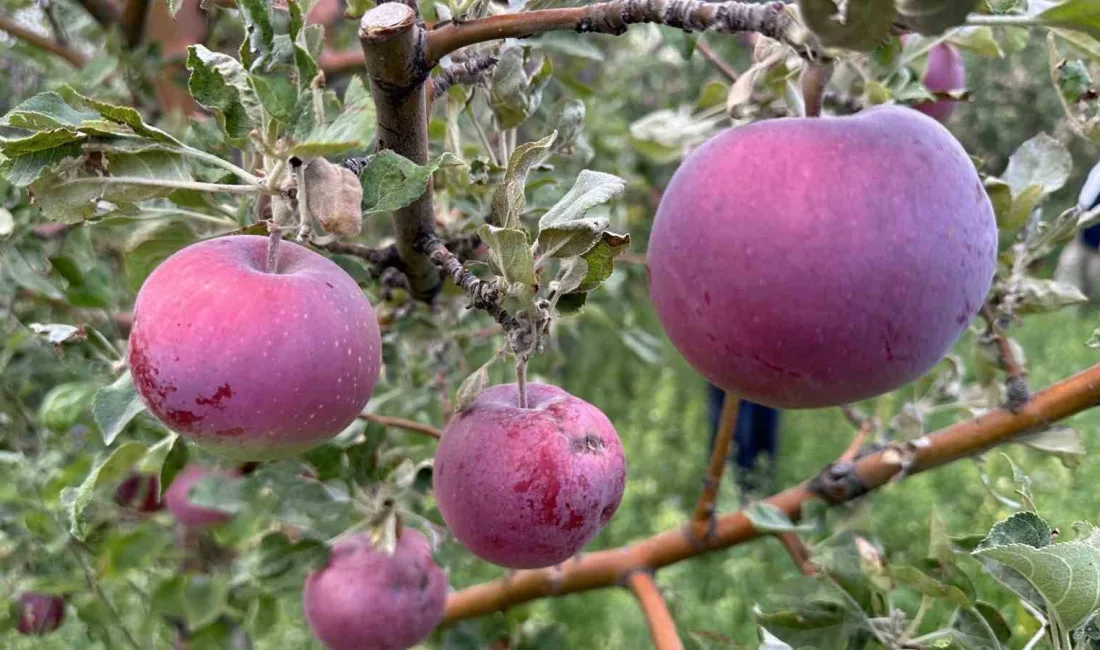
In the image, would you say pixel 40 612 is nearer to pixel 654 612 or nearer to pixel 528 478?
pixel 654 612

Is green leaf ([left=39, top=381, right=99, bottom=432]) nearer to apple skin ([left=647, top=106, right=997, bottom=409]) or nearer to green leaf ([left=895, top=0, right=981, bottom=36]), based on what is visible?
apple skin ([left=647, top=106, right=997, bottom=409])

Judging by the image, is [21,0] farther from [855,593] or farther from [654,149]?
[855,593]

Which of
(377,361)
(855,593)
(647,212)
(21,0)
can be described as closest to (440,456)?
Result: (377,361)

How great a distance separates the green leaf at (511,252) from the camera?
0.48 metres

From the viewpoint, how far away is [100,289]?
919 mm

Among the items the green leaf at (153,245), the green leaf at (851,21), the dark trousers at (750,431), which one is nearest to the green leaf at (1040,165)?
the green leaf at (851,21)

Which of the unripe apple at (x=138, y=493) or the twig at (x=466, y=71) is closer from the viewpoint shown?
the twig at (x=466, y=71)

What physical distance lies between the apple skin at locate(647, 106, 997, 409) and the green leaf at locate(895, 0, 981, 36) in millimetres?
80

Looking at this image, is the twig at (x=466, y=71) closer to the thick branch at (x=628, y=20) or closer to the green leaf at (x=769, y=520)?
the thick branch at (x=628, y=20)

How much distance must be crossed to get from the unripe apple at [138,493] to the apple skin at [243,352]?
936 millimetres

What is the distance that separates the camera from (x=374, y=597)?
0.81 meters

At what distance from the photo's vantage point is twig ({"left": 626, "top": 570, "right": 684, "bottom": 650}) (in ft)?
2.68

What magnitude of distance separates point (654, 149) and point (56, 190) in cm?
67

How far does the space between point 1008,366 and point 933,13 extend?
507 millimetres
